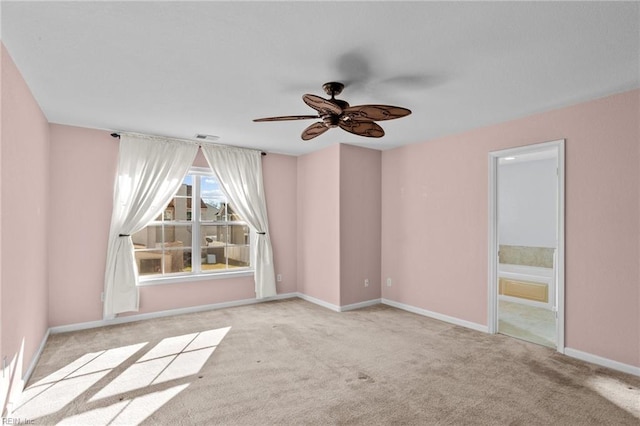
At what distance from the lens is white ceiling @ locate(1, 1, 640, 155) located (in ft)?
6.26

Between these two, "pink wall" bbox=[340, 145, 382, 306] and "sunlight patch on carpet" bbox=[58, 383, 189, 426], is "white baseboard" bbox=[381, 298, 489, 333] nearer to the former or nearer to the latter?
"pink wall" bbox=[340, 145, 382, 306]

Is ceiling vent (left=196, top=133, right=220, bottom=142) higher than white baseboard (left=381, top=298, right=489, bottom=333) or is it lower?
higher

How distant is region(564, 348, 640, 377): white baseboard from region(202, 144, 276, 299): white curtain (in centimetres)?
385

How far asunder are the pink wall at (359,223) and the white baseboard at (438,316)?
0.31 metres

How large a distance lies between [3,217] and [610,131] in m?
4.79

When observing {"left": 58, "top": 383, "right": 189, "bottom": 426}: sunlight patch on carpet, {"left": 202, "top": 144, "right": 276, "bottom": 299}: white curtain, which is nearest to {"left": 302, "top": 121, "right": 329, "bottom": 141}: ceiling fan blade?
{"left": 202, "top": 144, "right": 276, "bottom": 299}: white curtain

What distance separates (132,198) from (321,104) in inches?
126

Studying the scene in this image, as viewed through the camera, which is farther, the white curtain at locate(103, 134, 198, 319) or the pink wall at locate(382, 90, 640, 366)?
the white curtain at locate(103, 134, 198, 319)

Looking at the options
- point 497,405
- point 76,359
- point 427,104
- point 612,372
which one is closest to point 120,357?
point 76,359

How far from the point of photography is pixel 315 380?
2.87 metres

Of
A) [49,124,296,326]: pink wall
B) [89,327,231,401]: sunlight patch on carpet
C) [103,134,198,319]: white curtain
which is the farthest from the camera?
[103,134,198,319]: white curtain

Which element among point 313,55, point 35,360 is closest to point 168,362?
point 35,360

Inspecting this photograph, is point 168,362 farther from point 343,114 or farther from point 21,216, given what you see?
point 343,114

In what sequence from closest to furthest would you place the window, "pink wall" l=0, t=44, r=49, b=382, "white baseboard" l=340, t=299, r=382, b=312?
"pink wall" l=0, t=44, r=49, b=382, the window, "white baseboard" l=340, t=299, r=382, b=312
